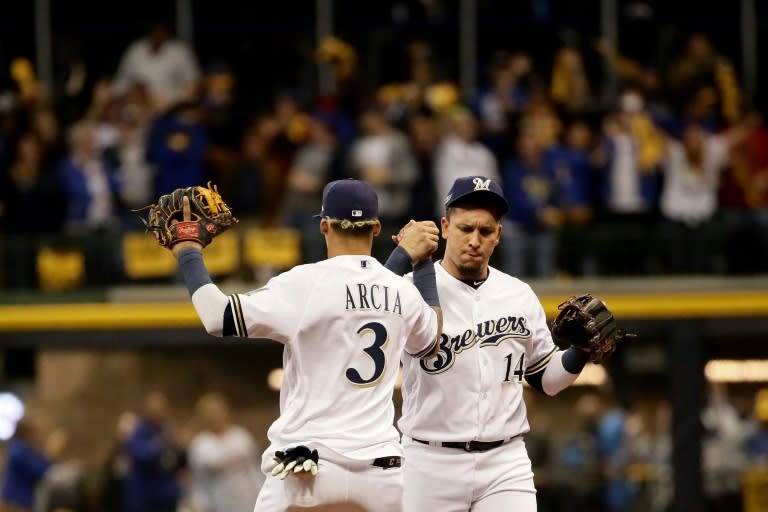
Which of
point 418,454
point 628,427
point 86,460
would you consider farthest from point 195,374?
point 418,454

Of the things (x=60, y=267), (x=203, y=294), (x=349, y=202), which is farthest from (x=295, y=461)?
(x=60, y=267)

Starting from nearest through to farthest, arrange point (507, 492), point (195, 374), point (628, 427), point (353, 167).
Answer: point (507, 492), point (353, 167), point (628, 427), point (195, 374)

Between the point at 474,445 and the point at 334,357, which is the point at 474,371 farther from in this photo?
the point at 334,357

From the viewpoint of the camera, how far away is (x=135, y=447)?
14.0 metres

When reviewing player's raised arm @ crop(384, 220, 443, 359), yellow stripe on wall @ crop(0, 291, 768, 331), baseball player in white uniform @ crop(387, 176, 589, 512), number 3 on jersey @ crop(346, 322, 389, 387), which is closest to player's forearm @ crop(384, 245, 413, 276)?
player's raised arm @ crop(384, 220, 443, 359)

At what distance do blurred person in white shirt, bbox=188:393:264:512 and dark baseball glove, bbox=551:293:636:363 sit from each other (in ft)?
24.5

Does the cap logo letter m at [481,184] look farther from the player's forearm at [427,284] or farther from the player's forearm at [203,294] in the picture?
the player's forearm at [203,294]

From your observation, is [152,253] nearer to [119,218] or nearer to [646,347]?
[119,218]

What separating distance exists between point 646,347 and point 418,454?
8596mm

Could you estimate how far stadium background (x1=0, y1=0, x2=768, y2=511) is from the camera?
13633 millimetres

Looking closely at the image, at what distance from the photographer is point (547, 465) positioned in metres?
14.1

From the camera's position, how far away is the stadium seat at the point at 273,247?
44.2ft

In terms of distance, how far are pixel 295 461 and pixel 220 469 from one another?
833 centimetres

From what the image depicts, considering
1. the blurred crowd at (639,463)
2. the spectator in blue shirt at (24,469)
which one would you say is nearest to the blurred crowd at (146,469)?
the spectator in blue shirt at (24,469)
